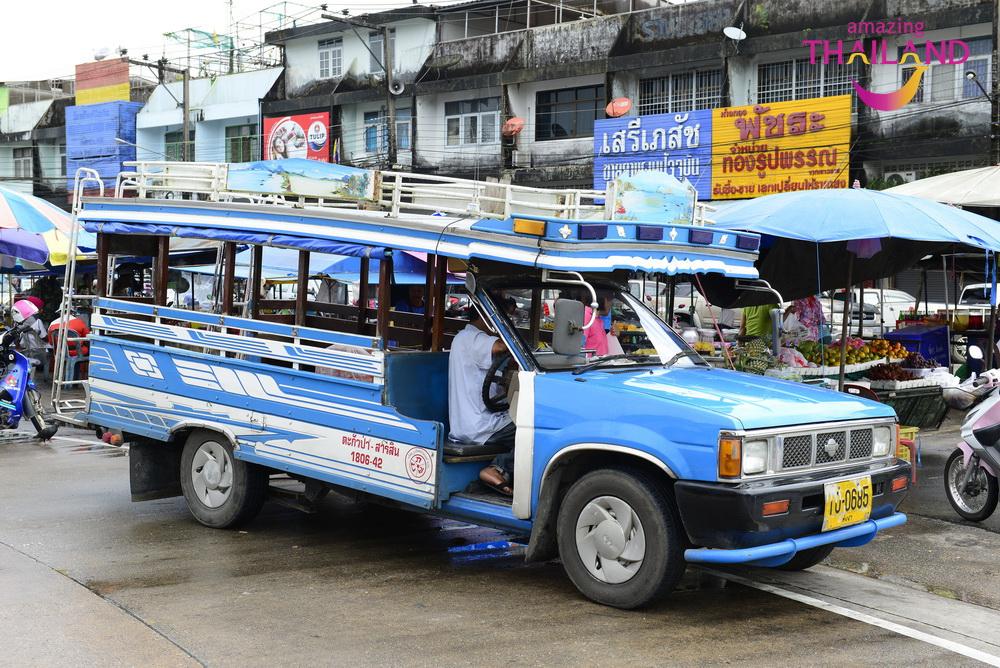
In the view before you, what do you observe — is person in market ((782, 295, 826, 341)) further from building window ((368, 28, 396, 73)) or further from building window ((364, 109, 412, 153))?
building window ((368, 28, 396, 73))

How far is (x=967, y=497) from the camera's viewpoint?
28.0ft

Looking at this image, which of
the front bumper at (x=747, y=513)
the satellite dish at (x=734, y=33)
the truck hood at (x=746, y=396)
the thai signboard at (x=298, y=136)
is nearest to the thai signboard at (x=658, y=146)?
the satellite dish at (x=734, y=33)

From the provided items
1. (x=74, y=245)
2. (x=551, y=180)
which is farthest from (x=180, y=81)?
(x=74, y=245)

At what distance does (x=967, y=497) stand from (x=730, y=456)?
420 cm

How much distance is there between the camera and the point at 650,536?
18.3ft

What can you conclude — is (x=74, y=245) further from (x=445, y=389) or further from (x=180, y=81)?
(x=180, y=81)

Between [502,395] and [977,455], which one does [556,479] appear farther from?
[977,455]

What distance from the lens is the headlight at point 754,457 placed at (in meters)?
5.34

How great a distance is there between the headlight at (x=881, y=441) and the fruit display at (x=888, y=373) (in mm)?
6026

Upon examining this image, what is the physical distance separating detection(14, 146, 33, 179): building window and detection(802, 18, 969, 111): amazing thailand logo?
38956 mm

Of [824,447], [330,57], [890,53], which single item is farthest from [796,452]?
[330,57]

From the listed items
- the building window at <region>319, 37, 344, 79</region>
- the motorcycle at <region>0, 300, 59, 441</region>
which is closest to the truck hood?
the motorcycle at <region>0, 300, 59, 441</region>

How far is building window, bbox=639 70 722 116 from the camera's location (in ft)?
96.8

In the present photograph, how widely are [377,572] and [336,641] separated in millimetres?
1430
